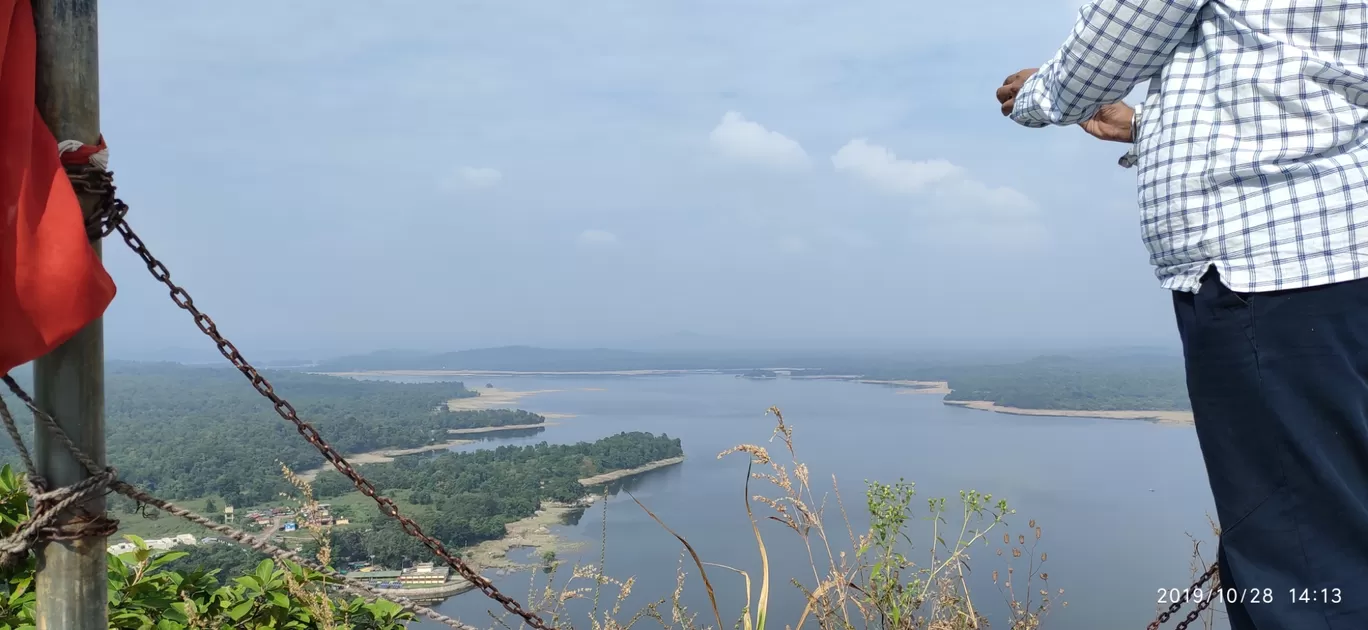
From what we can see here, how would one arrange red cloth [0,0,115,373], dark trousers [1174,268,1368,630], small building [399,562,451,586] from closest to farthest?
dark trousers [1174,268,1368,630] → red cloth [0,0,115,373] → small building [399,562,451,586]

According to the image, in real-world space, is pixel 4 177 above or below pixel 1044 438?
above

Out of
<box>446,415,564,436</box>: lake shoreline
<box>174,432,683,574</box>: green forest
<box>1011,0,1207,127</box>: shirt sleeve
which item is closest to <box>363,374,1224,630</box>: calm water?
<box>174,432,683,574</box>: green forest

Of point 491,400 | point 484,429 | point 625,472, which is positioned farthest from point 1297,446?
point 491,400

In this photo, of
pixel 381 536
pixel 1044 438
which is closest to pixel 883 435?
pixel 1044 438

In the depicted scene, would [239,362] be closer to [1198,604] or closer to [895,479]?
[895,479]

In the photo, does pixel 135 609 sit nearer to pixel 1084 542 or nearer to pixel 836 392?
pixel 1084 542

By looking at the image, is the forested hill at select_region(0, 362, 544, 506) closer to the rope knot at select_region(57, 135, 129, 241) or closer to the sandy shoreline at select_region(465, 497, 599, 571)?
the rope knot at select_region(57, 135, 129, 241)

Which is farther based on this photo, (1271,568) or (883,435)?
(883,435)
